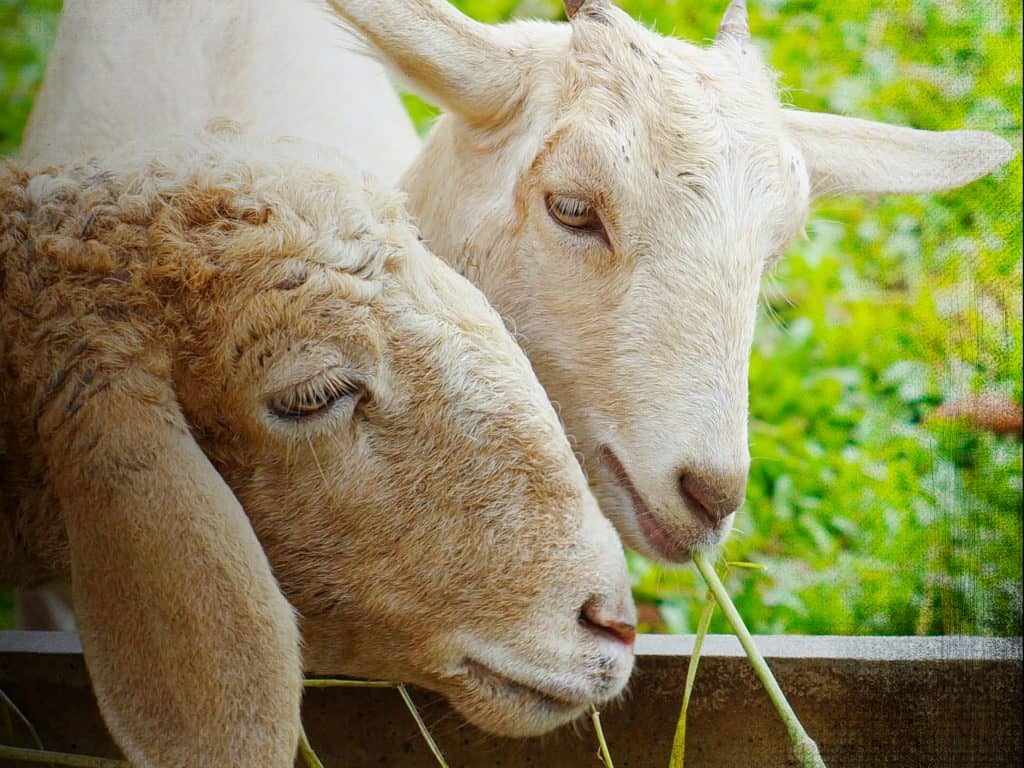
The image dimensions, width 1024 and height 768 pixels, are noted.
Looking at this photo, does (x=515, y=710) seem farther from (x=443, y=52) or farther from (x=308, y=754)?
(x=443, y=52)

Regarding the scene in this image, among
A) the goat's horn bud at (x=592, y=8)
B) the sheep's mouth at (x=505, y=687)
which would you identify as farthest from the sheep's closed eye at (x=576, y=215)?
the sheep's mouth at (x=505, y=687)

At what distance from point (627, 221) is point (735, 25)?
0.58 meters

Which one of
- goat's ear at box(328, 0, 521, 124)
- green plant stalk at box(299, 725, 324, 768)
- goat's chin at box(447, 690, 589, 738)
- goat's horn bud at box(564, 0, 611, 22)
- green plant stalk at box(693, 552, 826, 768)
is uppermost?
goat's horn bud at box(564, 0, 611, 22)

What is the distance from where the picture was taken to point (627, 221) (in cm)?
183

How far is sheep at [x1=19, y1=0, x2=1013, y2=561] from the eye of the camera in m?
1.77

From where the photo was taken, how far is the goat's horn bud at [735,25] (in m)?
2.12

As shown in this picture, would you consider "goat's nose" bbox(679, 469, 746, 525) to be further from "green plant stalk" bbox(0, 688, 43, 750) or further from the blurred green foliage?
the blurred green foliage

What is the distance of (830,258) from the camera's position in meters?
3.72

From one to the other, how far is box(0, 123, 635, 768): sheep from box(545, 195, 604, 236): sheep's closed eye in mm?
312

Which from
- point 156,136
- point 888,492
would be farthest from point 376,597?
point 888,492

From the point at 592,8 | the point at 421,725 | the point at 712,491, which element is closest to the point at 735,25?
the point at 592,8

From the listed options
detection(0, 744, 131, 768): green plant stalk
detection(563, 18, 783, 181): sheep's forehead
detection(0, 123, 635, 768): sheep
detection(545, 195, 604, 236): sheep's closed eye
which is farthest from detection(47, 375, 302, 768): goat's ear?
detection(563, 18, 783, 181): sheep's forehead

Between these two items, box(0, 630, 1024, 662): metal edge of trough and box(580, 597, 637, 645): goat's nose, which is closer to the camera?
box(580, 597, 637, 645): goat's nose

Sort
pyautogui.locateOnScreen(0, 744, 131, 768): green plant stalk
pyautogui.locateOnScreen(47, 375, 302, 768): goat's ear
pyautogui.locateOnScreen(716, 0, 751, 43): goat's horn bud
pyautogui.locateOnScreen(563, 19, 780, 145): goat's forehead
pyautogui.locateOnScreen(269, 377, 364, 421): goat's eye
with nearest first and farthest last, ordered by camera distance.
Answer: pyautogui.locateOnScreen(47, 375, 302, 768): goat's ear < pyautogui.locateOnScreen(269, 377, 364, 421): goat's eye < pyautogui.locateOnScreen(0, 744, 131, 768): green plant stalk < pyautogui.locateOnScreen(563, 19, 780, 145): goat's forehead < pyautogui.locateOnScreen(716, 0, 751, 43): goat's horn bud
